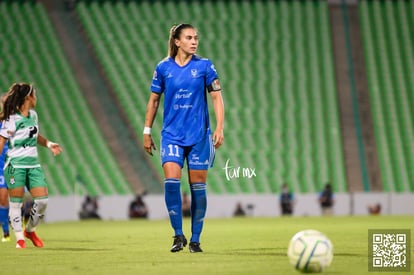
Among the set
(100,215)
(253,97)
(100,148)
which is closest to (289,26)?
(253,97)

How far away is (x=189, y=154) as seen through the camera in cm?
1002

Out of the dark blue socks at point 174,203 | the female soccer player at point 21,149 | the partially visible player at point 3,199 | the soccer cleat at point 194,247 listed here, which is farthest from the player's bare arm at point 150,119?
the partially visible player at point 3,199

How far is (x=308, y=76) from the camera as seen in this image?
31.5 meters

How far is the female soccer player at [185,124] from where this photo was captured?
32.6 feet

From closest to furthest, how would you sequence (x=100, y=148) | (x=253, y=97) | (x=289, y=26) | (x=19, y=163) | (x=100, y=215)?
(x=19, y=163) < (x=100, y=215) < (x=100, y=148) < (x=253, y=97) < (x=289, y=26)

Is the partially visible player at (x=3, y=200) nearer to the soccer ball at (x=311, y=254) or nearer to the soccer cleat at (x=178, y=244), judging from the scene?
the soccer cleat at (x=178, y=244)

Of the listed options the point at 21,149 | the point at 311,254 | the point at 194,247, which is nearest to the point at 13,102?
the point at 21,149

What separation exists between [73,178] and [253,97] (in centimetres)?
699

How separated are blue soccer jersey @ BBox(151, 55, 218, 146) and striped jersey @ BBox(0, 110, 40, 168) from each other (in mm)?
2135

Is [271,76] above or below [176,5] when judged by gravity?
below

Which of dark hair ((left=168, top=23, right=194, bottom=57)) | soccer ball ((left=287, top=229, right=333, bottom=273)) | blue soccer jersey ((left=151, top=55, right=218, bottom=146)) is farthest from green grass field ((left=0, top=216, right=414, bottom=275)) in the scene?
dark hair ((left=168, top=23, right=194, bottom=57))

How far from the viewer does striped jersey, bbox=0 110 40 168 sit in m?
11.4

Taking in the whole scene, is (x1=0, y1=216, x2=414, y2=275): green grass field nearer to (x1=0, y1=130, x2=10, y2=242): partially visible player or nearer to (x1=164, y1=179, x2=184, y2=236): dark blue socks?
(x1=164, y1=179, x2=184, y2=236): dark blue socks

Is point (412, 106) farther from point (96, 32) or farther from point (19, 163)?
point (19, 163)
